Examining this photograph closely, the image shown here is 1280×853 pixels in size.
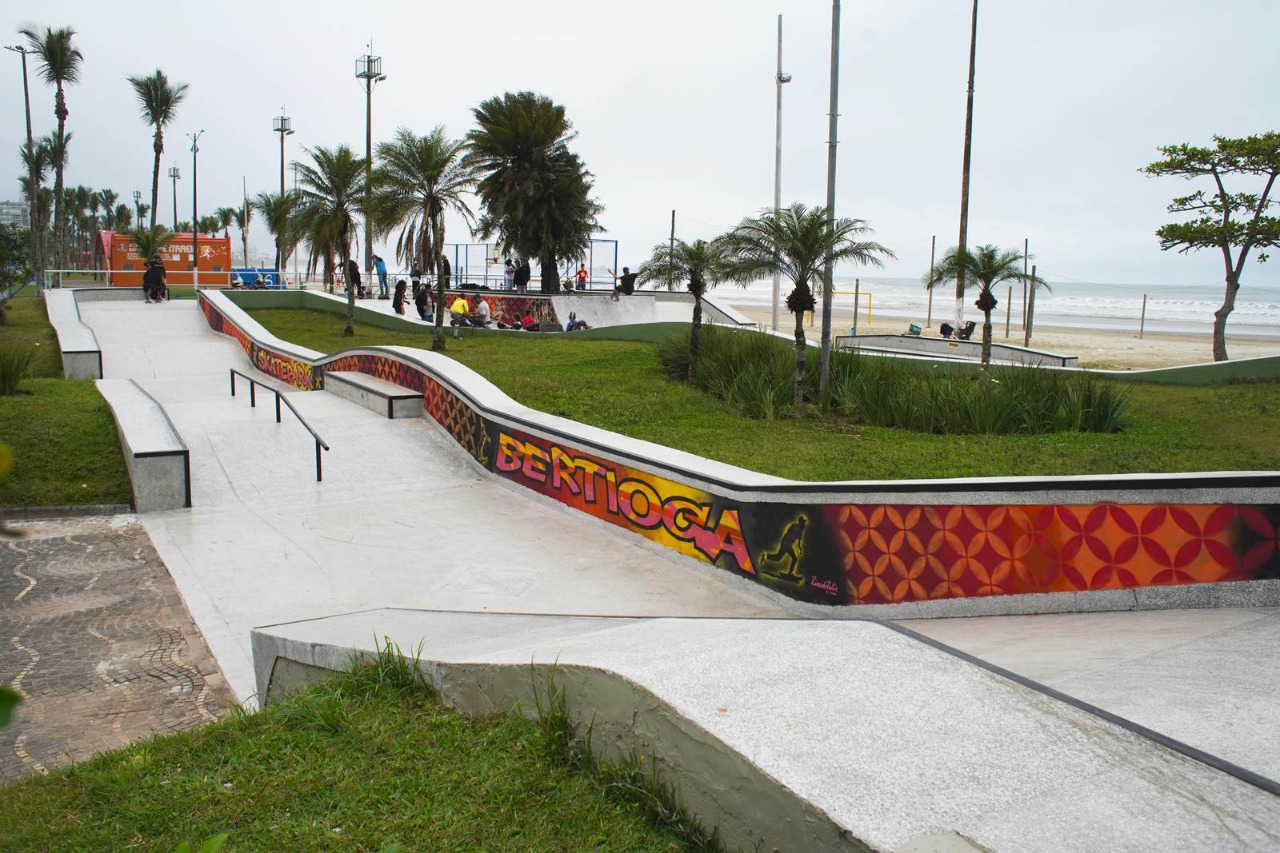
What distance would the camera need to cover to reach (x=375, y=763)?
4094mm

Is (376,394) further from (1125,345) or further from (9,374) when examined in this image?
(1125,345)

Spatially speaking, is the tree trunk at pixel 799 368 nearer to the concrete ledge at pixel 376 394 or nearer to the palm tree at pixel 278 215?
the concrete ledge at pixel 376 394

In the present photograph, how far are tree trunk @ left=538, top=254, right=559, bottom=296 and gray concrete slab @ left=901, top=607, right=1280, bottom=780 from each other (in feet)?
88.1

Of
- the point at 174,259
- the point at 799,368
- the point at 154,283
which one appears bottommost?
the point at 799,368

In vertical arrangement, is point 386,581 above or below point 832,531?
below

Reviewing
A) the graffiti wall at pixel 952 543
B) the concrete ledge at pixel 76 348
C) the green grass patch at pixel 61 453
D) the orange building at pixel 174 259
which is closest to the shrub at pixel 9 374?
the green grass patch at pixel 61 453

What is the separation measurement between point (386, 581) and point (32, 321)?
23.5 meters

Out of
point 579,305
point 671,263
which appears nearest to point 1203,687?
point 671,263

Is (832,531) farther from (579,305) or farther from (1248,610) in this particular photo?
(579,305)

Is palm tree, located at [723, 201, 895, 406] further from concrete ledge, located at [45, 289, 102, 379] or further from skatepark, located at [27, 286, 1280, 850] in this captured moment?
concrete ledge, located at [45, 289, 102, 379]

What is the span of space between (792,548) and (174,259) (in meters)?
43.9

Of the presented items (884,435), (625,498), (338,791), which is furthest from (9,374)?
(338,791)

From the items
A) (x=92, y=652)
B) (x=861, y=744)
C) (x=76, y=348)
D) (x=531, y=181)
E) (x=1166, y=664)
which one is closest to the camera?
(x=861, y=744)

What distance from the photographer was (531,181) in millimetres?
31328
